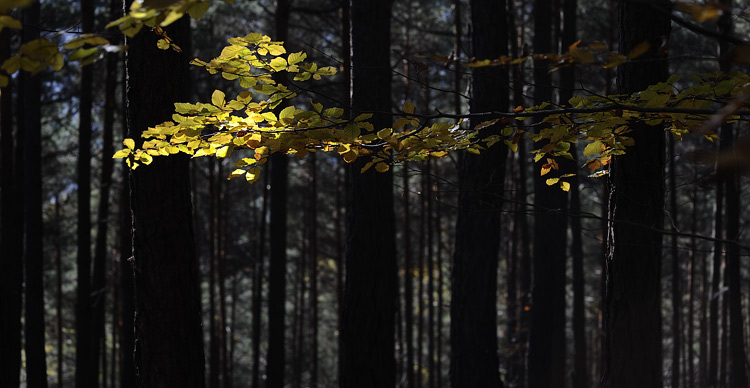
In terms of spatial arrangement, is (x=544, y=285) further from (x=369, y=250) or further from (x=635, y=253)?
(x=635, y=253)

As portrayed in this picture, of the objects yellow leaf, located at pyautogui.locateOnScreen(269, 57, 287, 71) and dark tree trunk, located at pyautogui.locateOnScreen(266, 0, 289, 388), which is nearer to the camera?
yellow leaf, located at pyautogui.locateOnScreen(269, 57, 287, 71)

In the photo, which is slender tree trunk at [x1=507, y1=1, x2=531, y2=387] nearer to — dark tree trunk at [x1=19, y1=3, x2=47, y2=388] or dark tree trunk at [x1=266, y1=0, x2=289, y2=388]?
dark tree trunk at [x1=266, y1=0, x2=289, y2=388]

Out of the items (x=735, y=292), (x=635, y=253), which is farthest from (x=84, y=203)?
(x=735, y=292)

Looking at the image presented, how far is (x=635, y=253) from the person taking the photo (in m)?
4.22

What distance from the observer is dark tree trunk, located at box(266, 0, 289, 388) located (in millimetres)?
11070

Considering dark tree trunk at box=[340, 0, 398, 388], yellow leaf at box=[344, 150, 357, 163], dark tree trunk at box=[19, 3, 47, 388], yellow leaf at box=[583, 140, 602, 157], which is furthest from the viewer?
dark tree trunk at box=[19, 3, 47, 388]

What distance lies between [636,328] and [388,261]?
301cm

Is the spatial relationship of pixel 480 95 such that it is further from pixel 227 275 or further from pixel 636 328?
pixel 227 275

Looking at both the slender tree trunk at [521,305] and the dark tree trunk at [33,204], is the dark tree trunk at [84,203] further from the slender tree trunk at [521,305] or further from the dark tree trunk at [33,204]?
the slender tree trunk at [521,305]

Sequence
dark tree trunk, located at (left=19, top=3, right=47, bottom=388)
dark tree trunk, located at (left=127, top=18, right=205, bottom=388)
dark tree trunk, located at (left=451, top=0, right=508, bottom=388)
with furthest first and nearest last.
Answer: dark tree trunk, located at (left=19, top=3, right=47, bottom=388) → dark tree trunk, located at (left=451, top=0, right=508, bottom=388) → dark tree trunk, located at (left=127, top=18, right=205, bottom=388)

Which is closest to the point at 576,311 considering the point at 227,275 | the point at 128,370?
the point at 128,370

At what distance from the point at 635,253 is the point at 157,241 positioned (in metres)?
3.18

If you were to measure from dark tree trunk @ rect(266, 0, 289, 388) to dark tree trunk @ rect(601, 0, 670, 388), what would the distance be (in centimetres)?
745

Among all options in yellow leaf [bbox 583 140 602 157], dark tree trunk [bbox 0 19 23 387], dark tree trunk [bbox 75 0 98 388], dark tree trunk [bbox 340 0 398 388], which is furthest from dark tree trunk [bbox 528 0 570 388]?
dark tree trunk [bbox 0 19 23 387]
